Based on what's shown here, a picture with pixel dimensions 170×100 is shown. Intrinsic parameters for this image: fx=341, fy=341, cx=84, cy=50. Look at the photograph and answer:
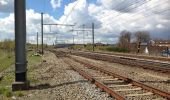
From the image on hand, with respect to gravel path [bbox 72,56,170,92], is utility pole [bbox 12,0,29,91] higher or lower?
higher

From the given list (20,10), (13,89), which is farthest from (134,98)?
(20,10)

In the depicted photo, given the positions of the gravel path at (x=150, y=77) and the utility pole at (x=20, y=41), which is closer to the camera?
the gravel path at (x=150, y=77)

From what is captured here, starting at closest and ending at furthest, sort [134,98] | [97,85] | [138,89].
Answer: [134,98], [138,89], [97,85]

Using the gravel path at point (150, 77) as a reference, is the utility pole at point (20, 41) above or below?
above

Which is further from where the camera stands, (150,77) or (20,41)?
(150,77)

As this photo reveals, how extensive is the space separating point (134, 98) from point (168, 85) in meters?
4.04

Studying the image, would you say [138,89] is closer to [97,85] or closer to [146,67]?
[97,85]

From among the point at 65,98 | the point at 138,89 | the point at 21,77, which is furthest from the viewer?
the point at 21,77

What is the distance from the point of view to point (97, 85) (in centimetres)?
1442

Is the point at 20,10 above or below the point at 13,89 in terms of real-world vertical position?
above

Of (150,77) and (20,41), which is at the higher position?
(20,41)

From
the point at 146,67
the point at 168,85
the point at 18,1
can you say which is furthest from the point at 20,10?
the point at 146,67

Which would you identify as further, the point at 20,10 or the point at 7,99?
the point at 20,10

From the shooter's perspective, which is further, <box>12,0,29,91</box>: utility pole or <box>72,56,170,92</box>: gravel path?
<box>12,0,29,91</box>: utility pole
